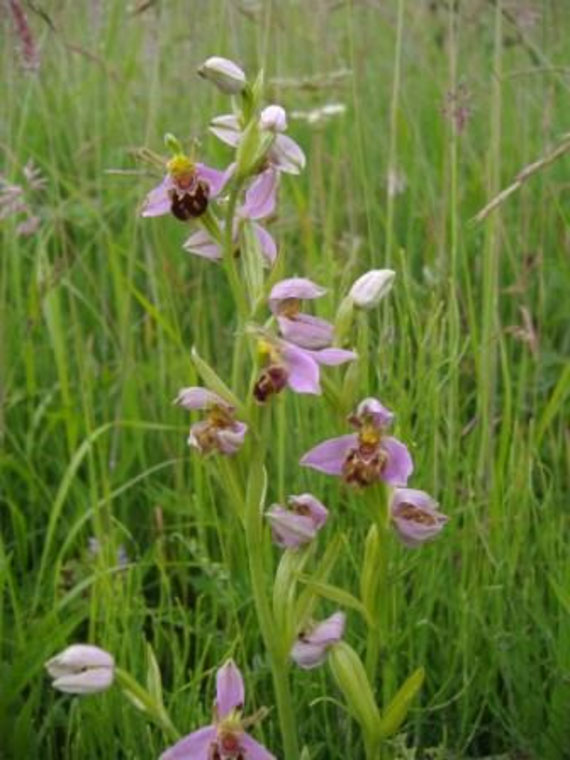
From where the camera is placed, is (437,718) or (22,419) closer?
(437,718)

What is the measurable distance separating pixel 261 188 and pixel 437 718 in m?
0.65

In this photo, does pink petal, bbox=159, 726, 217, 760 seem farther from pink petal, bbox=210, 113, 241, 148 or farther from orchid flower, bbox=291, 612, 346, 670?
pink petal, bbox=210, 113, 241, 148

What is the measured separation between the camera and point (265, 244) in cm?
135

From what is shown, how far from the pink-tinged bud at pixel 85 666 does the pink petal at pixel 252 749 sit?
0.12m

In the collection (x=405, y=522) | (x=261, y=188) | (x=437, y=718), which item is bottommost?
(x=437, y=718)

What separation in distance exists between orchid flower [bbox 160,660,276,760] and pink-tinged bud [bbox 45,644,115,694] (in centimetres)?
8

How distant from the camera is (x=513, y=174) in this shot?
2.97m

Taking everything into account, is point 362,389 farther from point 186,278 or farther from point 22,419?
point 186,278

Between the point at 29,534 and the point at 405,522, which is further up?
the point at 405,522

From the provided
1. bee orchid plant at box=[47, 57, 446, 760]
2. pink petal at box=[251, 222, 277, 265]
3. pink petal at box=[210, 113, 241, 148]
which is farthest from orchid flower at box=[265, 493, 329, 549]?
pink petal at box=[210, 113, 241, 148]

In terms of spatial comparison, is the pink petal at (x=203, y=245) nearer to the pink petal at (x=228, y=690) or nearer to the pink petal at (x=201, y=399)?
the pink petal at (x=201, y=399)

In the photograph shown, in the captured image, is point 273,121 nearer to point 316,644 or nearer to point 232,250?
point 232,250

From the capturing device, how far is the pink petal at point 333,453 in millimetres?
1262

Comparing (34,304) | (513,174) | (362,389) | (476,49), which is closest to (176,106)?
(476,49)
